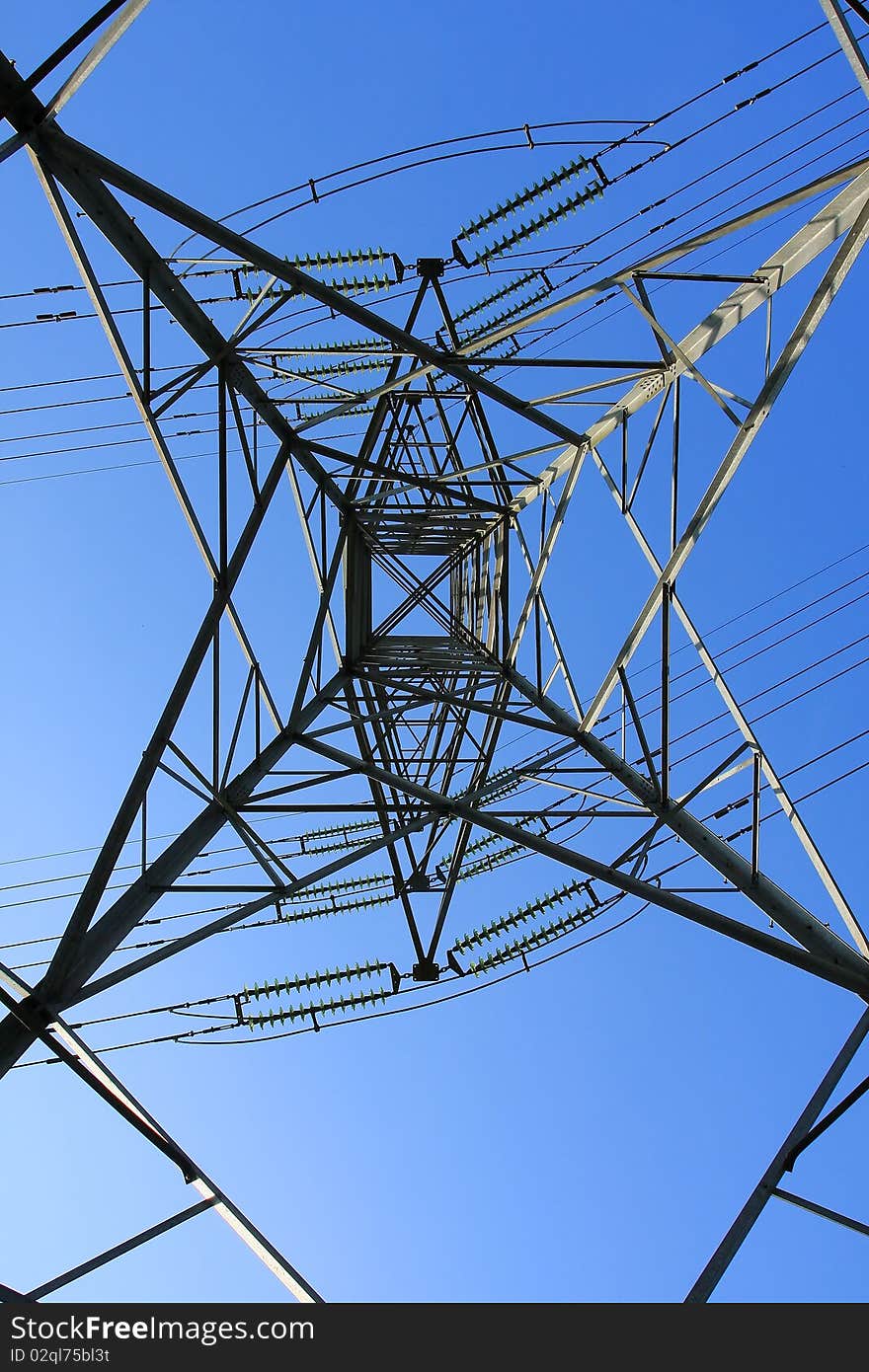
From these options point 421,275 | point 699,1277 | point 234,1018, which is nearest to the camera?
point 699,1277

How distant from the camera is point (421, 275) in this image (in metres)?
9.30

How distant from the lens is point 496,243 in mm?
10719

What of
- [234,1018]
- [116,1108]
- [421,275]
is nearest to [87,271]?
[421,275]

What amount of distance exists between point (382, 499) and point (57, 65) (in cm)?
655
